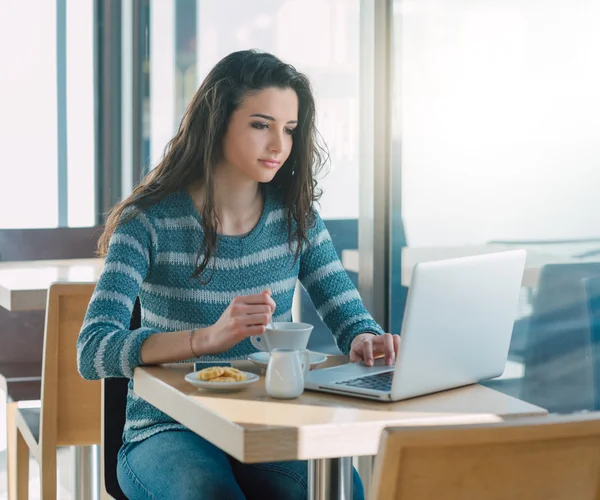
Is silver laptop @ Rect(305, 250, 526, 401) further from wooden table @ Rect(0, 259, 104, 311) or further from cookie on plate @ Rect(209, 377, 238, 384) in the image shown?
wooden table @ Rect(0, 259, 104, 311)

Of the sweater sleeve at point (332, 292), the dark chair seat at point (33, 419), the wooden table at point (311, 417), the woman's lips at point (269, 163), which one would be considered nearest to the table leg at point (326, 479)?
the wooden table at point (311, 417)

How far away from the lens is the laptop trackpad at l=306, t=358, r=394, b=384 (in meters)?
1.49

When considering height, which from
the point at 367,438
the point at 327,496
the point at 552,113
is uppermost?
the point at 552,113

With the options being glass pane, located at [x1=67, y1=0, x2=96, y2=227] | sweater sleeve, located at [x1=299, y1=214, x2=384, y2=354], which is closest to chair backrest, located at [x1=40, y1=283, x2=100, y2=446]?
sweater sleeve, located at [x1=299, y1=214, x2=384, y2=354]

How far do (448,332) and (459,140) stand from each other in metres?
0.91

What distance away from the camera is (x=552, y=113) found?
188 centimetres

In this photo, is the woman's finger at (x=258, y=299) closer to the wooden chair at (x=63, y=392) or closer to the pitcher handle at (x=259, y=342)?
the pitcher handle at (x=259, y=342)

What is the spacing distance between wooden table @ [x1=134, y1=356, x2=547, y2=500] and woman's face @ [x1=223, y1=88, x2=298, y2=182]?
0.47 m

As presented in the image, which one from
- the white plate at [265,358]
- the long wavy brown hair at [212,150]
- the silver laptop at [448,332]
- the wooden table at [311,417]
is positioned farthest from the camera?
the long wavy brown hair at [212,150]

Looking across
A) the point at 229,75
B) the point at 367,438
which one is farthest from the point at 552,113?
the point at 367,438

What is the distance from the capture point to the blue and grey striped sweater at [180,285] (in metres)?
1.62

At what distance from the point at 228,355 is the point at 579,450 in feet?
2.79

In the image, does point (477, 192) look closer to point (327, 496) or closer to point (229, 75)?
point (229, 75)

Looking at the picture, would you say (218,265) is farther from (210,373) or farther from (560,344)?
(560,344)
